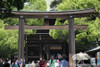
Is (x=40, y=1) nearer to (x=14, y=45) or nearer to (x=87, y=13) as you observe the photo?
(x=14, y=45)

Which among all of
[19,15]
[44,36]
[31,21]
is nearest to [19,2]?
[19,15]

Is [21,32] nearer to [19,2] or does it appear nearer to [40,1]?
[19,2]

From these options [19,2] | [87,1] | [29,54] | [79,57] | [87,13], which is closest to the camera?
[19,2]

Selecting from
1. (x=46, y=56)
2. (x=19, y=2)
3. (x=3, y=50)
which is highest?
(x=19, y=2)

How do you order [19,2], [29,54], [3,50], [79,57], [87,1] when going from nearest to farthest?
[19,2]
[79,57]
[87,1]
[3,50]
[29,54]

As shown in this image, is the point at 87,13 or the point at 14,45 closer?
the point at 87,13

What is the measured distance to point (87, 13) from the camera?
18.9 m

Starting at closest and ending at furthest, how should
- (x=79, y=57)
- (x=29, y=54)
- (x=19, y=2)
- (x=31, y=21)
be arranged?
1. (x=19, y=2)
2. (x=79, y=57)
3. (x=31, y=21)
4. (x=29, y=54)

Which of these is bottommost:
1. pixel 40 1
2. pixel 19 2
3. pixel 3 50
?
pixel 3 50

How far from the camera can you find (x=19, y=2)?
36.6ft

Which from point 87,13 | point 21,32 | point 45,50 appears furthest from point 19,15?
point 45,50

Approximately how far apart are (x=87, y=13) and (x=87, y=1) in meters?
5.74

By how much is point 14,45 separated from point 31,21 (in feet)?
19.8

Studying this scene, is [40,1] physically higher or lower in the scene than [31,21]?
higher
